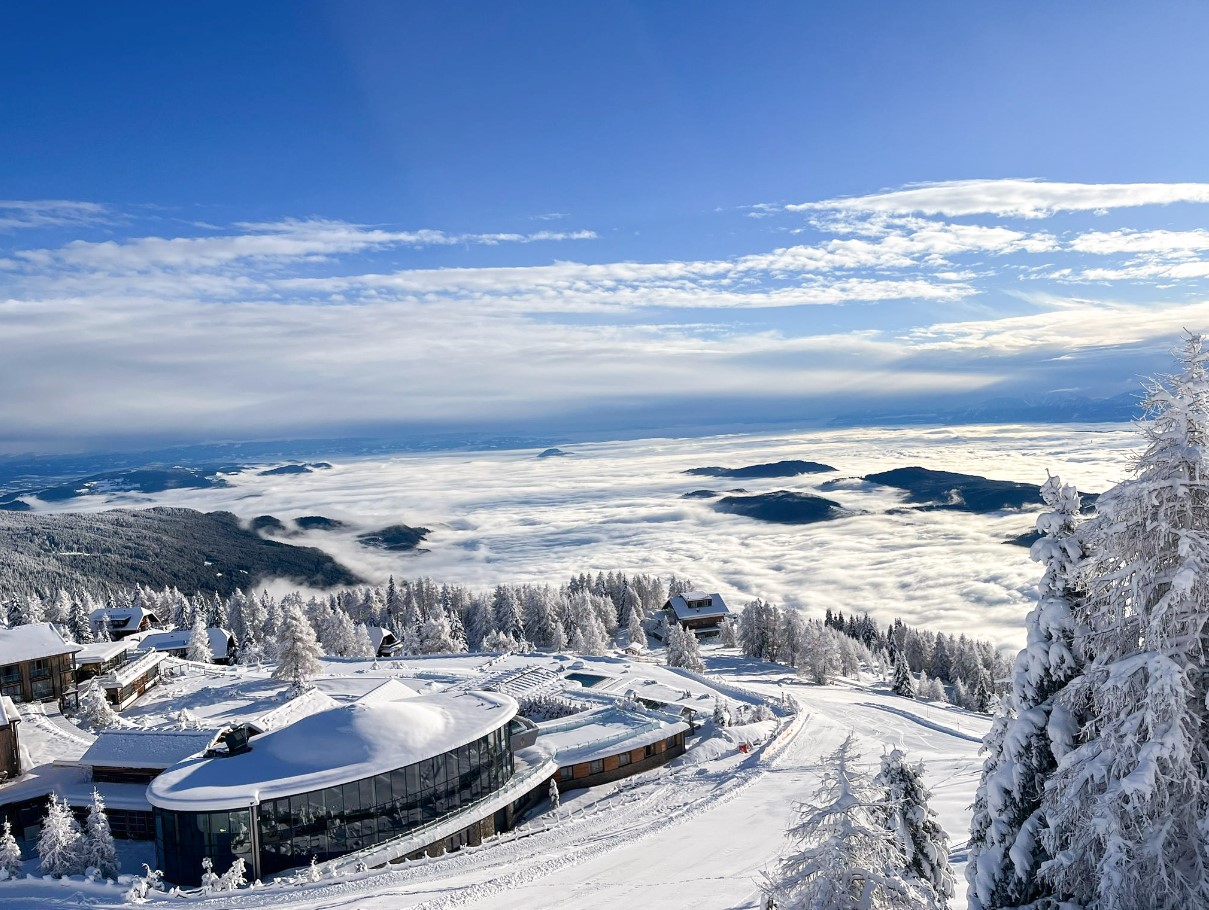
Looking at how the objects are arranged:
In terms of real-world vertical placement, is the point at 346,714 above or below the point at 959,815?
above

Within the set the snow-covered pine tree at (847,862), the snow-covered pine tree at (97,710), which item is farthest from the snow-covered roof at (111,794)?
the snow-covered pine tree at (847,862)

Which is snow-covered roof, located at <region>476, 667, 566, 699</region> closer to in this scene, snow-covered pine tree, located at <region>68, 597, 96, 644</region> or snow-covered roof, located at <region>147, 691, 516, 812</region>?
snow-covered roof, located at <region>147, 691, 516, 812</region>

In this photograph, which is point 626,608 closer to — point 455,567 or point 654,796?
point 455,567

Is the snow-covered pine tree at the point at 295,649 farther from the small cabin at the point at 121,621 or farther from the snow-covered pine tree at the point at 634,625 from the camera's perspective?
the snow-covered pine tree at the point at 634,625

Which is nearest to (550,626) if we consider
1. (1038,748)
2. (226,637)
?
(226,637)

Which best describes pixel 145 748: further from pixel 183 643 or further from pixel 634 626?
pixel 634 626

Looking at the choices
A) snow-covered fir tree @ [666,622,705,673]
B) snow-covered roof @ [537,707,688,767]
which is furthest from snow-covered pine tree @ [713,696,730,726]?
snow-covered fir tree @ [666,622,705,673]
